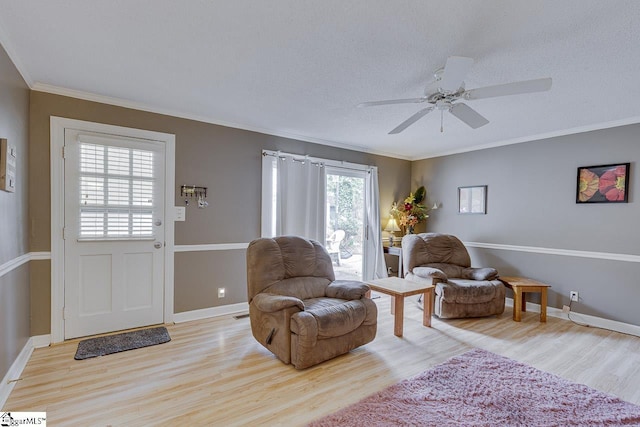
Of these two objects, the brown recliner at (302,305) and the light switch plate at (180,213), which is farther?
the light switch plate at (180,213)

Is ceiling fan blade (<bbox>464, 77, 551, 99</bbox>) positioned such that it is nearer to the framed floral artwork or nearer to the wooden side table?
Answer: the framed floral artwork

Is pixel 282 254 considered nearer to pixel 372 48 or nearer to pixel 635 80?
pixel 372 48

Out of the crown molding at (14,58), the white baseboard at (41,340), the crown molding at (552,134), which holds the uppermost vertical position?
the crown molding at (14,58)

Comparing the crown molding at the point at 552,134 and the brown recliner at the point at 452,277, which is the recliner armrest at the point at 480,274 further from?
the crown molding at the point at 552,134

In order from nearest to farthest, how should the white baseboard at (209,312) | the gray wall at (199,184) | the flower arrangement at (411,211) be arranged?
the gray wall at (199,184) → the white baseboard at (209,312) → the flower arrangement at (411,211)

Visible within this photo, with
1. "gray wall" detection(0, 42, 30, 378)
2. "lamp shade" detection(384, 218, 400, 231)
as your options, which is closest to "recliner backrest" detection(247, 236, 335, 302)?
"gray wall" detection(0, 42, 30, 378)

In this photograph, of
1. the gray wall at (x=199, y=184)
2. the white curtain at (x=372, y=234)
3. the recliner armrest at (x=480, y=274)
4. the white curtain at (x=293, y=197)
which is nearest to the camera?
the gray wall at (x=199, y=184)

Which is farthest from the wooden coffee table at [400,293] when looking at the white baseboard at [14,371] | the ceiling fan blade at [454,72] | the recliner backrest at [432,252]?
the white baseboard at [14,371]

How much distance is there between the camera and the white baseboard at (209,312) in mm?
3619

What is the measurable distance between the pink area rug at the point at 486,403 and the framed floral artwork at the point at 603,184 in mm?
2458

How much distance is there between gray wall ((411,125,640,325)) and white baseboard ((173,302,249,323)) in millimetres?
3733

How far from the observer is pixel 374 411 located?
2.02 m

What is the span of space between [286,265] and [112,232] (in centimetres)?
188

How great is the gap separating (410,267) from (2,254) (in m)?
4.28
